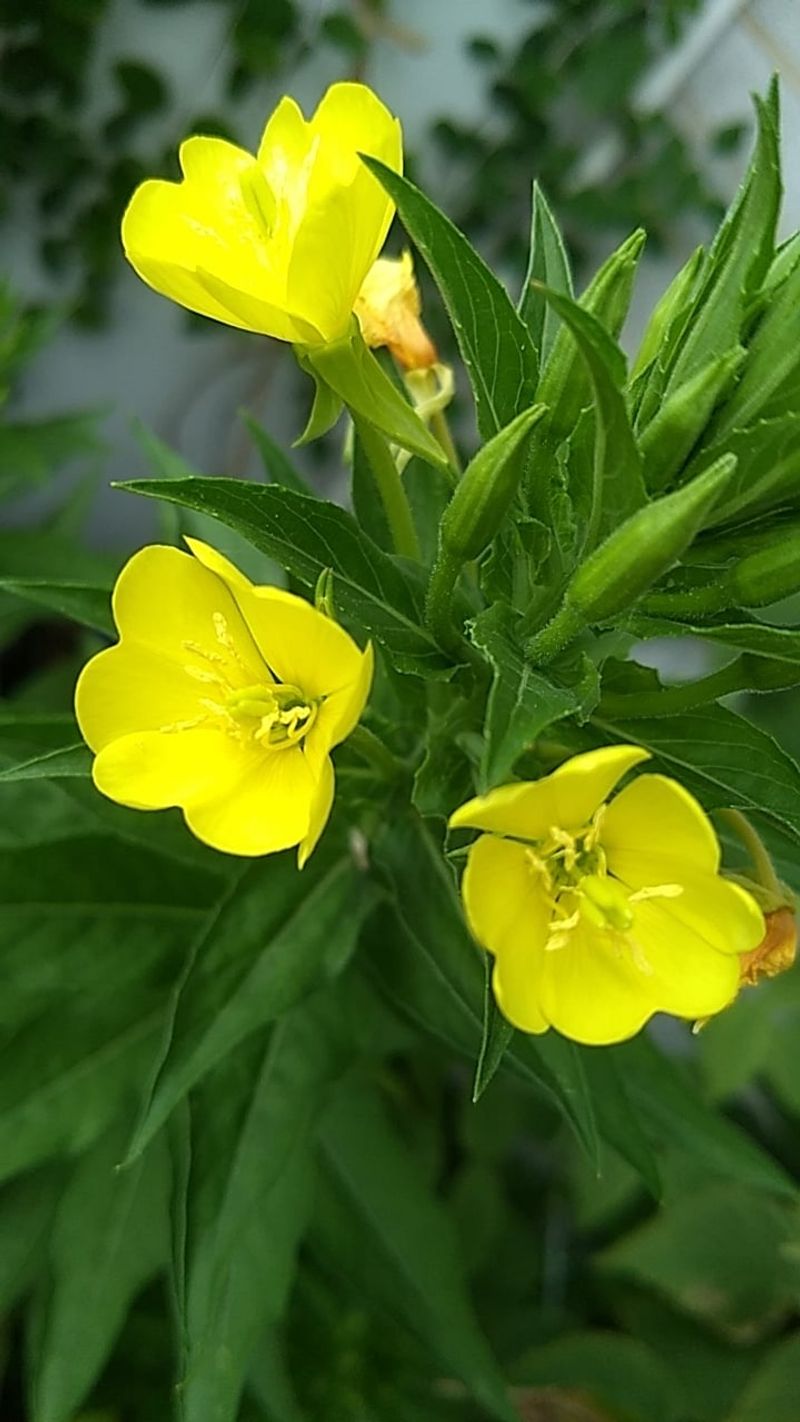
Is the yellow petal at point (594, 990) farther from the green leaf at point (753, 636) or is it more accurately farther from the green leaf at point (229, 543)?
the green leaf at point (229, 543)

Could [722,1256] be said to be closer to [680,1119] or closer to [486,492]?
[680,1119]

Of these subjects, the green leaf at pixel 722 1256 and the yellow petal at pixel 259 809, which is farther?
the green leaf at pixel 722 1256

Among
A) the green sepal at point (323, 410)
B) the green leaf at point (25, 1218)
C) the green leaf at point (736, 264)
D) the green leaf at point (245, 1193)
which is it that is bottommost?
the green leaf at point (25, 1218)

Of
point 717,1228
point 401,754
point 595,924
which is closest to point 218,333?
point 401,754

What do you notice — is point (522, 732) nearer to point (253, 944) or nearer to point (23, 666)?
point (253, 944)

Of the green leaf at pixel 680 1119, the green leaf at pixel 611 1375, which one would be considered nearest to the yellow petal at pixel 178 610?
the green leaf at pixel 680 1119

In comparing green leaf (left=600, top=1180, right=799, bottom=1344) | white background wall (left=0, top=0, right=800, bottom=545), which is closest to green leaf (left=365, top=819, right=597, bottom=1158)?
green leaf (left=600, top=1180, right=799, bottom=1344)

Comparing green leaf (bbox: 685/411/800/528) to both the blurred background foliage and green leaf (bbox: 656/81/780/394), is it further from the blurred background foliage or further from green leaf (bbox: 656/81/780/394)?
the blurred background foliage
